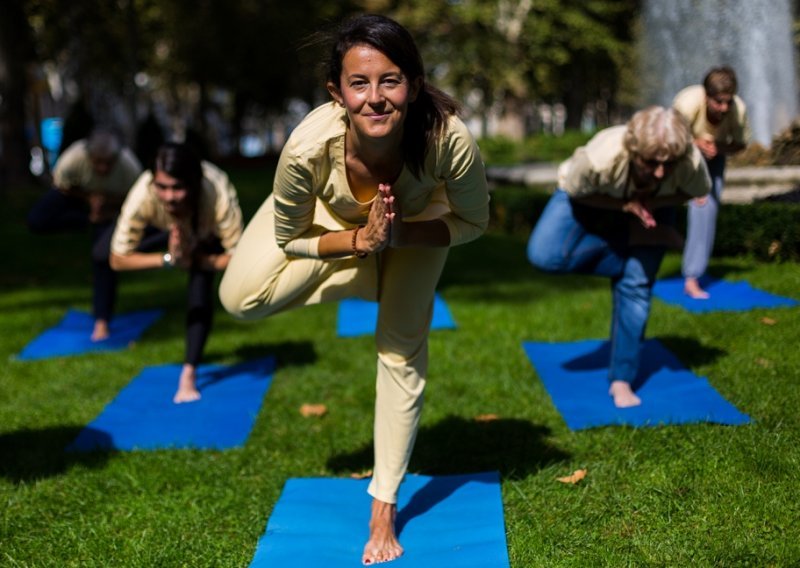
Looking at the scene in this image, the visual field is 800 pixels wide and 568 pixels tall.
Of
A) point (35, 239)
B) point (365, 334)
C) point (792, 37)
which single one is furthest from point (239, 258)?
point (792, 37)

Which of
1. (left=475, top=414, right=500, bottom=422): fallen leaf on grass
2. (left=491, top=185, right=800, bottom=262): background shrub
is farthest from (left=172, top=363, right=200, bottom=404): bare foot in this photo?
(left=491, top=185, right=800, bottom=262): background shrub

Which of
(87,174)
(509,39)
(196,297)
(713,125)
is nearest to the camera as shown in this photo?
(196,297)

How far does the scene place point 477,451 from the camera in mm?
5043

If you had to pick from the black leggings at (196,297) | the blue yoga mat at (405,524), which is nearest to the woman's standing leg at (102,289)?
the black leggings at (196,297)

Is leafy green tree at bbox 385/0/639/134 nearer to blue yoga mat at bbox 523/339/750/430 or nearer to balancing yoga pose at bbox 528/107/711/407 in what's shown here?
blue yoga mat at bbox 523/339/750/430

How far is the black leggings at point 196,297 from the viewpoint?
20.7 feet

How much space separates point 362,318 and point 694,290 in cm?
287

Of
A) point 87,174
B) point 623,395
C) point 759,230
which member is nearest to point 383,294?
point 623,395

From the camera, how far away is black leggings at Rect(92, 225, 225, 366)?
249 inches

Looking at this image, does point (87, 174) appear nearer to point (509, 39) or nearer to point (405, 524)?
point (405, 524)

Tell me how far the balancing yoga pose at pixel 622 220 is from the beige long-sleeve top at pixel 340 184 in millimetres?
1437

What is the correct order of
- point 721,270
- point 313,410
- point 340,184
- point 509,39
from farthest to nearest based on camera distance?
1. point 509,39
2. point 721,270
3. point 313,410
4. point 340,184

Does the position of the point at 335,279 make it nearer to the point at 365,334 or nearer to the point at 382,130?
the point at 382,130

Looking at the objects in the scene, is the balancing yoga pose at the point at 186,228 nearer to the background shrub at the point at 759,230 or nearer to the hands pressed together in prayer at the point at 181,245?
the hands pressed together in prayer at the point at 181,245
